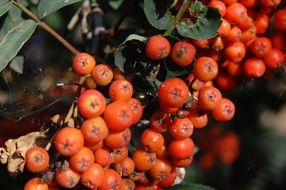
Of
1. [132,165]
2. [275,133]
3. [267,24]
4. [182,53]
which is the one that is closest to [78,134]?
[132,165]

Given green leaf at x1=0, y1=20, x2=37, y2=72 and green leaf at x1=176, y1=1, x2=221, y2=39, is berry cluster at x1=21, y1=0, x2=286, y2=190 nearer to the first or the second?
green leaf at x1=176, y1=1, x2=221, y2=39

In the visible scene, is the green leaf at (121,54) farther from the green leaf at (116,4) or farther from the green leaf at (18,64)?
the green leaf at (116,4)

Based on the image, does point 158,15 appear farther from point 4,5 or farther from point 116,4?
point 116,4

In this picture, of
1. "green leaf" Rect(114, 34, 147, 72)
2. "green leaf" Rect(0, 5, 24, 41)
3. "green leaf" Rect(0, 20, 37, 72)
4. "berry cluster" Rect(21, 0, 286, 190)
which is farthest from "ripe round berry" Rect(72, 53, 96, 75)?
"green leaf" Rect(0, 5, 24, 41)

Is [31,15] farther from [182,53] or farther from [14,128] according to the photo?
[182,53]

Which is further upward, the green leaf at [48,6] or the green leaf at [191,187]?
the green leaf at [48,6]

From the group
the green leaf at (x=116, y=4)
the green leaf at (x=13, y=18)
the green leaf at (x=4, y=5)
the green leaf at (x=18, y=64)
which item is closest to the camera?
the green leaf at (x=4, y=5)

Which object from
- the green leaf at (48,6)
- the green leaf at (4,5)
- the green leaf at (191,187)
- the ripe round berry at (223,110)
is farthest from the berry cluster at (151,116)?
the green leaf at (4,5)

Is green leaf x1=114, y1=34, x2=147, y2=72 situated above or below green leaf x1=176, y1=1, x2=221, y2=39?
below
